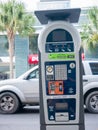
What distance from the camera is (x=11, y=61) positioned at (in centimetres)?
2503

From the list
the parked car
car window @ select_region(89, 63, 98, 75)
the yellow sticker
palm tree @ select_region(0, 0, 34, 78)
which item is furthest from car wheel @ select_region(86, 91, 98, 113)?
palm tree @ select_region(0, 0, 34, 78)

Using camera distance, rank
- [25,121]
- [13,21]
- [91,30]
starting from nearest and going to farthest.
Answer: [25,121] → [91,30] → [13,21]

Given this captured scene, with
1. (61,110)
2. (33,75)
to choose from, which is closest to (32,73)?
(33,75)

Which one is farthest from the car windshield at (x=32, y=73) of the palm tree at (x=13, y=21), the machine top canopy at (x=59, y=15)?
the palm tree at (x=13, y=21)

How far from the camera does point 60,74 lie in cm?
470

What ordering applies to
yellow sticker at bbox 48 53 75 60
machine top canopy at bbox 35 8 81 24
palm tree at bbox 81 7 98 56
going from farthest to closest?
palm tree at bbox 81 7 98 56 → yellow sticker at bbox 48 53 75 60 → machine top canopy at bbox 35 8 81 24

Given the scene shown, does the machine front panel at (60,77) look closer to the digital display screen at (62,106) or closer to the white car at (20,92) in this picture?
the digital display screen at (62,106)

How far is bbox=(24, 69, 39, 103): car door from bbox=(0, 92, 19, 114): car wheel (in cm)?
36

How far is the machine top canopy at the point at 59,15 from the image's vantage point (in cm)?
455

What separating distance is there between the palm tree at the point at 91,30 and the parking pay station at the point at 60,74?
19690mm

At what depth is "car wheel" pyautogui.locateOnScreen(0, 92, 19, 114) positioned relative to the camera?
1042 cm

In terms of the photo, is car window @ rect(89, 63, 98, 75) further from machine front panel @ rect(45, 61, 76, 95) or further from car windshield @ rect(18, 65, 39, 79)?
machine front panel @ rect(45, 61, 76, 95)

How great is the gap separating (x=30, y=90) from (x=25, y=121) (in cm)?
137

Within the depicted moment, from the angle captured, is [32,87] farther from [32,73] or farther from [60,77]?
[60,77]
